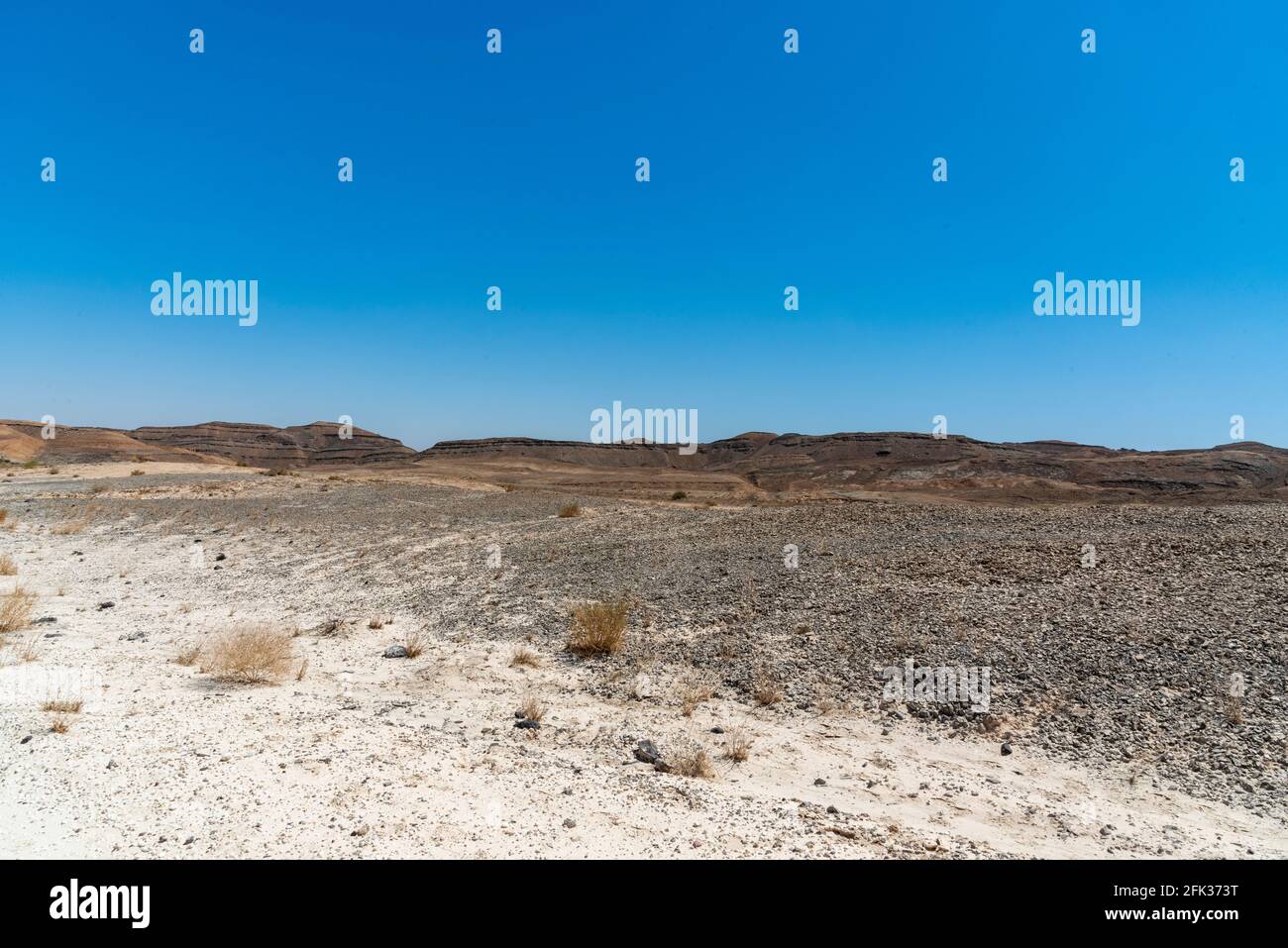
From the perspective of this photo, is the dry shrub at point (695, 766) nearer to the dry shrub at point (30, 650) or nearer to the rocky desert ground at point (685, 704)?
the rocky desert ground at point (685, 704)

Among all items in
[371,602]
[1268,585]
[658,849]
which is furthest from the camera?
[371,602]

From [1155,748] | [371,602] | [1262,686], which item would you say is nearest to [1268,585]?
[1262,686]

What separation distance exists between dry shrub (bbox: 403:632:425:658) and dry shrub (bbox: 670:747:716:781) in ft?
16.1

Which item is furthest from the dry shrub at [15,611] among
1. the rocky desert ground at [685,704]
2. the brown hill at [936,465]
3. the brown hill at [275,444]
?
the brown hill at [275,444]

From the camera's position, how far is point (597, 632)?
9.30 m

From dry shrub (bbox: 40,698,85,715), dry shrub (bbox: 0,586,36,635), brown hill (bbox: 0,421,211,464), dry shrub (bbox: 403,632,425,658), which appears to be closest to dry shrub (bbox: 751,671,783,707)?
dry shrub (bbox: 403,632,425,658)

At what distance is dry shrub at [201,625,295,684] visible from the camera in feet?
24.6

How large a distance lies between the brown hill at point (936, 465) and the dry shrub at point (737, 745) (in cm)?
3117

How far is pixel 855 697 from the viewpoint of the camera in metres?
7.46

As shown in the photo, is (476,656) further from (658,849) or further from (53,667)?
(658,849)

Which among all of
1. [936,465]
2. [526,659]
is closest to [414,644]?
[526,659]
